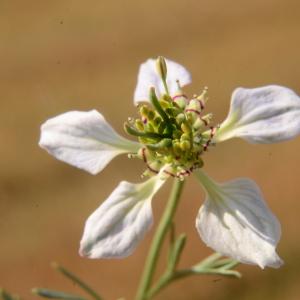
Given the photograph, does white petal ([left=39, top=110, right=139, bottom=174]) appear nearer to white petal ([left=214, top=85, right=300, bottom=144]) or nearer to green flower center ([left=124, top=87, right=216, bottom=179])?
green flower center ([left=124, top=87, right=216, bottom=179])

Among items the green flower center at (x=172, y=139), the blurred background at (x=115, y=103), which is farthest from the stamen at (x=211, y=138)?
the blurred background at (x=115, y=103)

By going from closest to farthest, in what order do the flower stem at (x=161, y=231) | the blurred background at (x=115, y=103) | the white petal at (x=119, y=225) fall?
the white petal at (x=119, y=225) < the flower stem at (x=161, y=231) < the blurred background at (x=115, y=103)

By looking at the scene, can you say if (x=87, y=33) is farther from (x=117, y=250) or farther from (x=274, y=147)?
(x=117, y=250)

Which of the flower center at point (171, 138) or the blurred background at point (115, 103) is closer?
the flower center at point (171, 138)

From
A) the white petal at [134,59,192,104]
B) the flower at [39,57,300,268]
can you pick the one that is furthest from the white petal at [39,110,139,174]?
the white petal at [134,59,192,104]

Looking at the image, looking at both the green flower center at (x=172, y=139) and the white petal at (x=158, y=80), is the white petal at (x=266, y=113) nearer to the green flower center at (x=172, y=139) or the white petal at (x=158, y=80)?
the green flower center at (x=172, y=139)

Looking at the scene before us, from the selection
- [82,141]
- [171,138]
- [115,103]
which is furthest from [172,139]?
[115,103]

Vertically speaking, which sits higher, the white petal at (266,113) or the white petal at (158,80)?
the white petal at (158,80)
